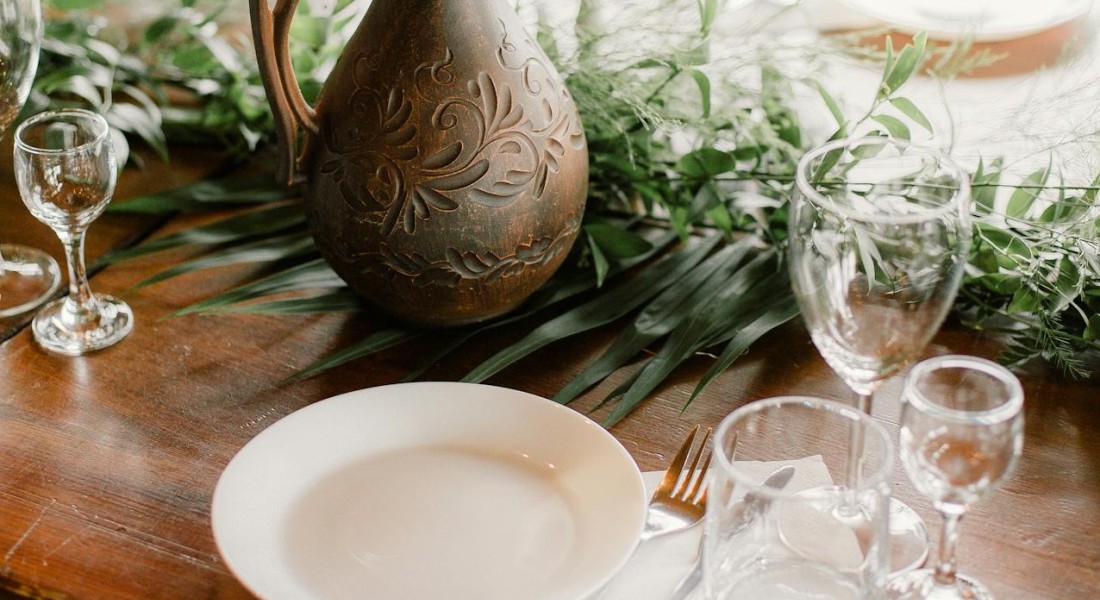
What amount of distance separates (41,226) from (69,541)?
1.38 feet

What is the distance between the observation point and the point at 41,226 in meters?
0.95

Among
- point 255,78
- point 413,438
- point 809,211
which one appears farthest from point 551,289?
point 255,78

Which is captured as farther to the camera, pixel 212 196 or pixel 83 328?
pixel 212 196

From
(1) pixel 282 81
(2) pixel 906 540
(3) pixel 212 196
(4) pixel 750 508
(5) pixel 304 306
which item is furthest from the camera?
(3) pixel 212 196

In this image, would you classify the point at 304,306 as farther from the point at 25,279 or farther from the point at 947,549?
the point at 947,549

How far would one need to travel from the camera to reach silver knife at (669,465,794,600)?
0.49 meters

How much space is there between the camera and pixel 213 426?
72cm

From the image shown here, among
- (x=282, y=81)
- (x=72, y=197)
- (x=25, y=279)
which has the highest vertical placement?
(x=282, y=81)

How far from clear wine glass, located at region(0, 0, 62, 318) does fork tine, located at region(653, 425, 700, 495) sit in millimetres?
523

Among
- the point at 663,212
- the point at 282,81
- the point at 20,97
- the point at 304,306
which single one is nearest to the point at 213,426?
the point at 304,306

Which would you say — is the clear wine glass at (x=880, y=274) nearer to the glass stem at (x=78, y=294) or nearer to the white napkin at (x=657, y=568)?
the white napkin at (x=657, y=568)

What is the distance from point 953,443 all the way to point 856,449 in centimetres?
7

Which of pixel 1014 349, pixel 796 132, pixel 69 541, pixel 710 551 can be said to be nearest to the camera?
pixel 710 551

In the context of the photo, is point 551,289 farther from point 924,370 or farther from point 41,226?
point 41,226
